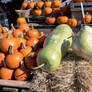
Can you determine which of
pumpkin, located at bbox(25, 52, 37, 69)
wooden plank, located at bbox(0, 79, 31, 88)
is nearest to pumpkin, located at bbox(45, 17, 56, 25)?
pumpkin, located at bbox(25, 52, 37, 69)

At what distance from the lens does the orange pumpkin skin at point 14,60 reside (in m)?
1.55

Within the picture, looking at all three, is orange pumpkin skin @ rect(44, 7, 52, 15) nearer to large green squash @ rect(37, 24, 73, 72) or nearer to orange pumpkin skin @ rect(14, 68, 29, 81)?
large green squash @ rect(37, 24, 73, 72)

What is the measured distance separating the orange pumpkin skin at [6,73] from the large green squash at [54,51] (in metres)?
0.44

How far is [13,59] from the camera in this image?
154cm

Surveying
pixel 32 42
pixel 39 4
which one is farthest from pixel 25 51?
pixel 39 4

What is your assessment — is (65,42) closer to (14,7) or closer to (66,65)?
(66,65)

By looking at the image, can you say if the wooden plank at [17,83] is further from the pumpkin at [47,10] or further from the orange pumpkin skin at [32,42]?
the pumpkin at [47,10]

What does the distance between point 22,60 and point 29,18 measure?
2076mm

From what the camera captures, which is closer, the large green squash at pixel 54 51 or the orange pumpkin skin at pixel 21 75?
the large green squash at pixel 54 51

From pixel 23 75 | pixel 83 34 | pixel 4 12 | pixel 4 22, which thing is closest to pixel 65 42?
pixel 83 34

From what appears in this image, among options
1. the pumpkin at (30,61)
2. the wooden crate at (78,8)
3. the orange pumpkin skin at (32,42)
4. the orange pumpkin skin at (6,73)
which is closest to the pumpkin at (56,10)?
the wooden crate at (78,8)

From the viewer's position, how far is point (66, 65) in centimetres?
132

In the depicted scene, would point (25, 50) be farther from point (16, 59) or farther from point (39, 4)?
point (39, 4)

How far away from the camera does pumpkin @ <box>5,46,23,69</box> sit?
1.55 meters
